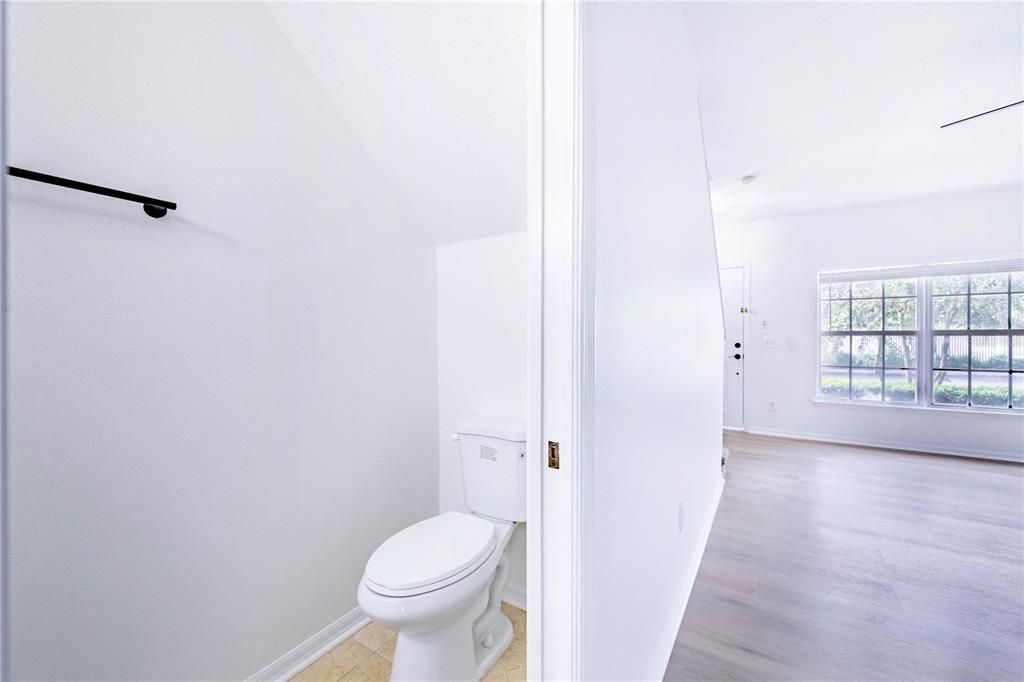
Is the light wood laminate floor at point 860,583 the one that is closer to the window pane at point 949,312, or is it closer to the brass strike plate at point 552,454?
the brass strike plate at point 552,454

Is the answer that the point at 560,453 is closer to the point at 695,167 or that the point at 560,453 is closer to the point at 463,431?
the point at 463,431

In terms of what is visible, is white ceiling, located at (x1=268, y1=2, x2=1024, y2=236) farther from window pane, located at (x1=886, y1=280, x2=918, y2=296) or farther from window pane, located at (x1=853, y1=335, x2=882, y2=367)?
window pane, located at (x1=853, y1=335, x2=882, y2=367)

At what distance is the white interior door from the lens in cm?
471

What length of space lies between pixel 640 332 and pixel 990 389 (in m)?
4.79

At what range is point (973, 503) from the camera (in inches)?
106

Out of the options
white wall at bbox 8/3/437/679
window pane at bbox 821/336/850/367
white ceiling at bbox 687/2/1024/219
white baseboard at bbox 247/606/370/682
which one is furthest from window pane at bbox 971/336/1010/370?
white baseboard at bbox 247/606/370/682

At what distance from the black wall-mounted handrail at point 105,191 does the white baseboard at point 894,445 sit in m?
5.22

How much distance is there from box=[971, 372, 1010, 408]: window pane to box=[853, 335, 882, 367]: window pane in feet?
2.23

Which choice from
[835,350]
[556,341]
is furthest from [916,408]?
[556,341]

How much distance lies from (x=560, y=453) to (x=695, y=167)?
170cm

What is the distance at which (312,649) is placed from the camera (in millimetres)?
1488

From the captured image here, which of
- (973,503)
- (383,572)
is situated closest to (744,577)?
(383,572)

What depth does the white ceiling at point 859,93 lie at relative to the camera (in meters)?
1.82

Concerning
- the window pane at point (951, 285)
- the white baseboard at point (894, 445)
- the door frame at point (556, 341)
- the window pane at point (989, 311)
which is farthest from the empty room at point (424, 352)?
the window pane at point (989, 311)
